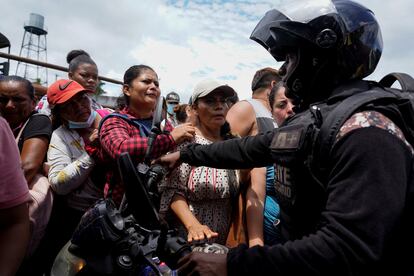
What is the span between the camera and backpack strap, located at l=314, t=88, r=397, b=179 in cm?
105

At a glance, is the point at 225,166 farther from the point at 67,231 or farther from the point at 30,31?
the point at 30,31

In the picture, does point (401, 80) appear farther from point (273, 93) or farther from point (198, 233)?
point (273, 93)

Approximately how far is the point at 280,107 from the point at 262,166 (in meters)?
1.53

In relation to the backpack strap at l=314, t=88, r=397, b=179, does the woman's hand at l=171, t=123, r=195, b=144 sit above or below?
below

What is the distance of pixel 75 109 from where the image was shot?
2643 millimetres

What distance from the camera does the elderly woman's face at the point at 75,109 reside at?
263cm

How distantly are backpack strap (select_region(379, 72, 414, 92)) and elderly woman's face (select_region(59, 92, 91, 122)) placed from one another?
6.72 ft

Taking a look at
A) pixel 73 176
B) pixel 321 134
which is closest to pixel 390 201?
pixel 321 134

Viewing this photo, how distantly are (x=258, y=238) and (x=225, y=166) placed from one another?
84cm

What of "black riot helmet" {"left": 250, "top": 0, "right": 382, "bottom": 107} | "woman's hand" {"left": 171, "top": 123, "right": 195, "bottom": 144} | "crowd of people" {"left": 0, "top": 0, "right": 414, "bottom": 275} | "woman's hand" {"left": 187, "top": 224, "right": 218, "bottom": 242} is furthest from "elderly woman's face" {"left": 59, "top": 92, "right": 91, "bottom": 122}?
"black riot helmet" {"left": 250, "top": 0, "right": 382, "bottom": 107}

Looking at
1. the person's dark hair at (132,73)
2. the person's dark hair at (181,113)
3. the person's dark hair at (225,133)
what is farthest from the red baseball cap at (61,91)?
Result: the person's dark hair at (181,113)

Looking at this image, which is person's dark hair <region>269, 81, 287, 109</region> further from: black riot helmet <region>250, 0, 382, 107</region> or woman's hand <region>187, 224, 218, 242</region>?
black riot helmet <region>250, 0, 382, 107</region>

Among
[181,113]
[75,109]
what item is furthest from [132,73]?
[181,113]

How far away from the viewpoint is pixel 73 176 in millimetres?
2279
